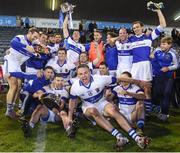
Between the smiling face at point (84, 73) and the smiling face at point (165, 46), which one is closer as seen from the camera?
the smiling face at point (84, 73)

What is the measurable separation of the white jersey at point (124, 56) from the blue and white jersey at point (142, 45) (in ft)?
0.42

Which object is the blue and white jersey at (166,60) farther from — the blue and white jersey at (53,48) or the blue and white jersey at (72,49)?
the blue and white jersey at (53,48)

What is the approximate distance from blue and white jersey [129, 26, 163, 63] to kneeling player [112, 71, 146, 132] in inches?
43.3

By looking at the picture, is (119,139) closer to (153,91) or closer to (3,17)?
(153,91)

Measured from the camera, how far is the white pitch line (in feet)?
19.5

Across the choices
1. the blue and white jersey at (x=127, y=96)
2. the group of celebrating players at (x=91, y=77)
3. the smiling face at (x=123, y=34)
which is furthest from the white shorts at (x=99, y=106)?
the smiling face at (x=123, y=34)

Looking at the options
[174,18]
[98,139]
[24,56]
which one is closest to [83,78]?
[98,139]

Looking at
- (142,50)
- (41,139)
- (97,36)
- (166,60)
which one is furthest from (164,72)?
(41,139)

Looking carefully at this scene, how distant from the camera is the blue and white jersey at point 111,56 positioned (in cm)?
827

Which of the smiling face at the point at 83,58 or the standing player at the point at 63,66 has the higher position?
the smiling face at the point at 83,58

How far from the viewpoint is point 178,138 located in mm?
6574

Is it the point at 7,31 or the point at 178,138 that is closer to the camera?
the point at 178,138

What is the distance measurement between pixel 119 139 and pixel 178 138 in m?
1.30

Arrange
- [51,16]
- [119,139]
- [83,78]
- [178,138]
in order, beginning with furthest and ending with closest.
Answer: [51,16]
[178,138]
[83,78]
[119,139]
